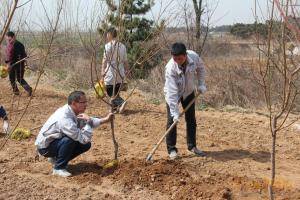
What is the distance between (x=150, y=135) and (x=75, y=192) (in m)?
2.39

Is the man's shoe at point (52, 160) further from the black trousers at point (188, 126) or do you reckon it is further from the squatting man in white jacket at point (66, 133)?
the black trousers at point (188, 126)

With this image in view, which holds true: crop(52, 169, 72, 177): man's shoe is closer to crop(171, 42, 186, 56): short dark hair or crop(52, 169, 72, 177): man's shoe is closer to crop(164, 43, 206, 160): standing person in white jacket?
crop(164, 43, 206, 160): standing person in white jacket

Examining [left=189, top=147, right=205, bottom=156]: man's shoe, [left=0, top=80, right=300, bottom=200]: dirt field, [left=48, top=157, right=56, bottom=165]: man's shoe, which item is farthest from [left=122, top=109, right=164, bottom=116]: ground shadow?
[left=48, top=157, right=56, bottom=165]: man's shoe

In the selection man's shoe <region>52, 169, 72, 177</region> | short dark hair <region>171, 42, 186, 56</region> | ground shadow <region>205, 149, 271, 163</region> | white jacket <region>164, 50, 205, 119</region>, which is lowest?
ground shadow <region>205, 149, 271, 163</region>

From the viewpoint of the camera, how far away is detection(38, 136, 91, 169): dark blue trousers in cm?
477

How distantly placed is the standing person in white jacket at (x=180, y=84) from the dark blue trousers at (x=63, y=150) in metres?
1.03

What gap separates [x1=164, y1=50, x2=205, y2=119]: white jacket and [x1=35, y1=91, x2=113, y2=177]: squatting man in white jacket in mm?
754

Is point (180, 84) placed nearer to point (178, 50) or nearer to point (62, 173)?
point (178, 50)

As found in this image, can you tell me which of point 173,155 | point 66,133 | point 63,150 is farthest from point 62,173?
point 173,155

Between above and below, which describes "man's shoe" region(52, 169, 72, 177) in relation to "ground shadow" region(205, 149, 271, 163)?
above

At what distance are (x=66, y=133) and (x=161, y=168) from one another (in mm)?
1063

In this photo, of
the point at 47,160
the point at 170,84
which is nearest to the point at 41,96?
the point at 47,160

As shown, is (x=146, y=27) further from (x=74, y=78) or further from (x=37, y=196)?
(x=37, y=196)

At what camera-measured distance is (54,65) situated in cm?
1541
